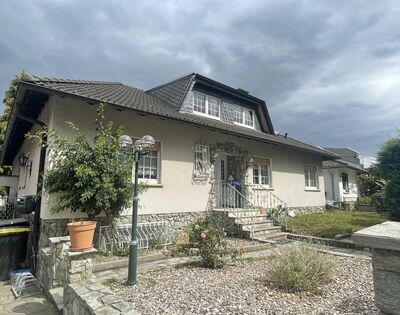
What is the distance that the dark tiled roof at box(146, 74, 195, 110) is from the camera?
11.5 metres

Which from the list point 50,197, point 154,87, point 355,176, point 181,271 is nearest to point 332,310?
point 181,271

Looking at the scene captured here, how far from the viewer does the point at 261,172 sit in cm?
1278

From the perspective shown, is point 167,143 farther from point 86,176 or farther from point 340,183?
point 340,183

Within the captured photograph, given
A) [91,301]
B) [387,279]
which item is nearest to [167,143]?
[91,301]

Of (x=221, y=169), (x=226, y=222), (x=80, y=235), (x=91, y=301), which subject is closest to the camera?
(x=91, y=301)

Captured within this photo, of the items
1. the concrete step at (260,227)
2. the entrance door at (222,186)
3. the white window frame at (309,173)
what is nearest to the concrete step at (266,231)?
the concrete step at (260,227)

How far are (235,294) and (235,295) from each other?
0.04 metres

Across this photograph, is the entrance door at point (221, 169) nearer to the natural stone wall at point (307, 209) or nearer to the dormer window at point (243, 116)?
the dormer window at point (243, 116)

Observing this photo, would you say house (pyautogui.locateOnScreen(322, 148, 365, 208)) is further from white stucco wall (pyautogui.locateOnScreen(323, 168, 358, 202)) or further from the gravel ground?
the gravel ground

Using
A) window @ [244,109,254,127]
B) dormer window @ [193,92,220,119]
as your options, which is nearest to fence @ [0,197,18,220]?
dormer window @ [193,92,220,119]

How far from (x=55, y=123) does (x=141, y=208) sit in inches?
137

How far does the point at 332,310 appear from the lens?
3365mm

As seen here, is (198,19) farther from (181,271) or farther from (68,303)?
(68,303)

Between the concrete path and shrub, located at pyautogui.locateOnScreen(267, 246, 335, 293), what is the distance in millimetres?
3866
